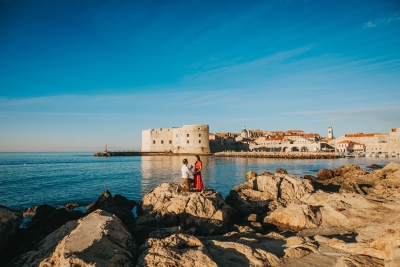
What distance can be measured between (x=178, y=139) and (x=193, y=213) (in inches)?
1981

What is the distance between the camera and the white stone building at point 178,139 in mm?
54156

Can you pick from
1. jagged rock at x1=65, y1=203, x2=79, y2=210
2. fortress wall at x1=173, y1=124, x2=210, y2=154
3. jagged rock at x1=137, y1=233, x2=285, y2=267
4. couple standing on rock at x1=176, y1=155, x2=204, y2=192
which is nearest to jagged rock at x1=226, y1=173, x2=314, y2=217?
couple standing on rock at x1=176, y1=155, x2=204, y2=192

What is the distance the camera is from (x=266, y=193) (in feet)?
30.7

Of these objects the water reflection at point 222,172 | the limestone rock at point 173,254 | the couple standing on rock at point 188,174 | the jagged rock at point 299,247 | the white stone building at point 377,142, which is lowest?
the water reflection at point 222,172

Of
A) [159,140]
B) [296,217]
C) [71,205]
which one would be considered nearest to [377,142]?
[159,140]

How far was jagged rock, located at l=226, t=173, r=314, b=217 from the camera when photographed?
8579 mm

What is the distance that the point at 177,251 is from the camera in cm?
385

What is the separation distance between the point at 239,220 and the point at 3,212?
5.21 meters

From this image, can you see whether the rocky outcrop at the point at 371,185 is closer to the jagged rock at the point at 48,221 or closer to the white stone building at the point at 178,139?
the jagged rock at the point at 48,221

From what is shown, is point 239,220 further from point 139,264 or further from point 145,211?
point 139,264

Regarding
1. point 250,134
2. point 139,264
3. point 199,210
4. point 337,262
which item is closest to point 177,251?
point 139,264

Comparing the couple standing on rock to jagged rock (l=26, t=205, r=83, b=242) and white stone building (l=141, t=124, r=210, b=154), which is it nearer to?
jagged rock (l=26, t=205, r=83, b=242)

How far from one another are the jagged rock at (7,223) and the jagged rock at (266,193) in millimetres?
5675

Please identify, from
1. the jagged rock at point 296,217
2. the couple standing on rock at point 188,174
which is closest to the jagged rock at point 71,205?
the couple standing on rock at point 188,174
